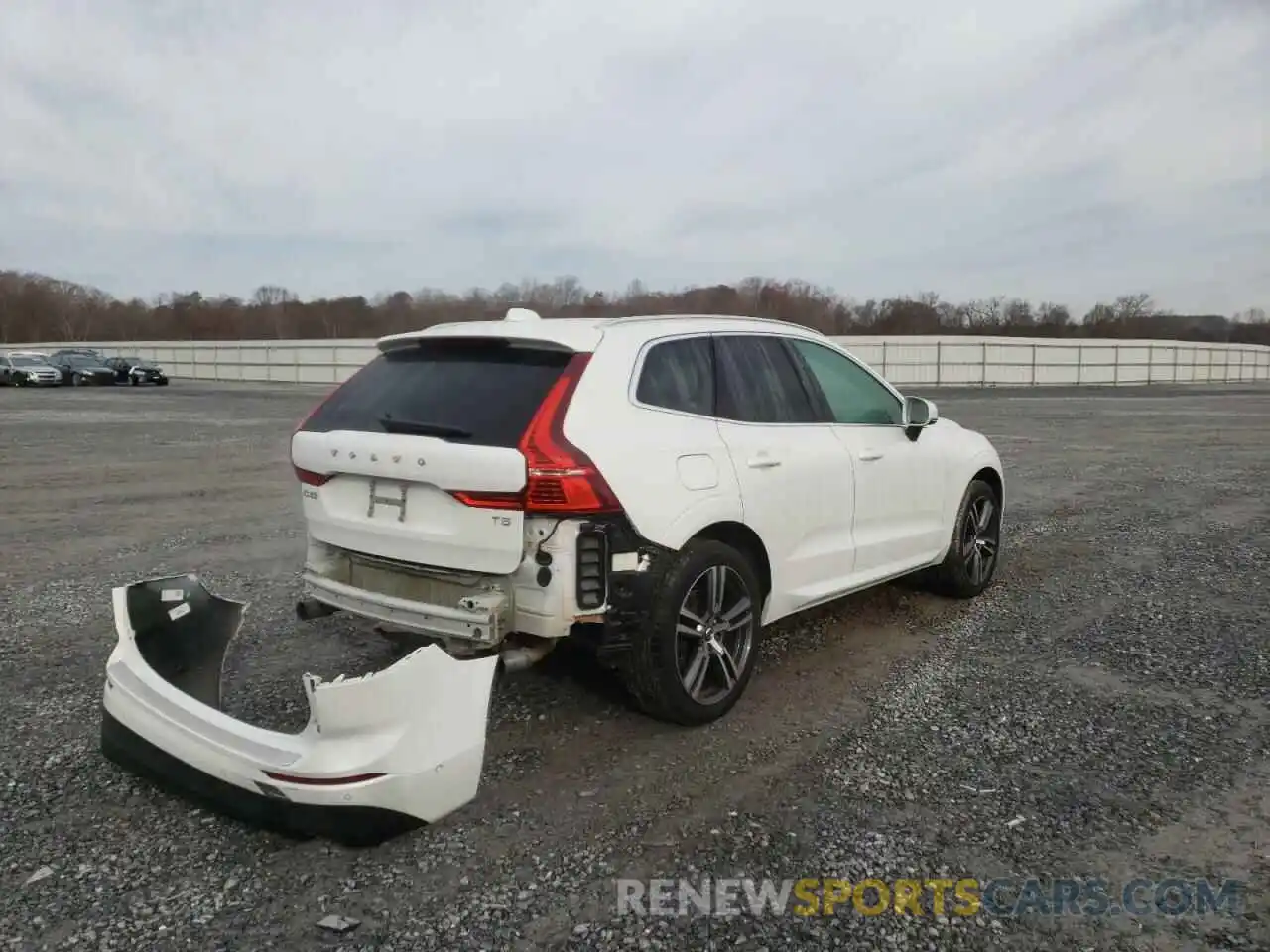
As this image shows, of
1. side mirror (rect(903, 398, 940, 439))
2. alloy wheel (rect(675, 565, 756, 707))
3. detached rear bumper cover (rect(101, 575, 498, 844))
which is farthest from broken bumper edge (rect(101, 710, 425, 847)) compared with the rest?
side mirror (rect(903, 398, 940, 439))

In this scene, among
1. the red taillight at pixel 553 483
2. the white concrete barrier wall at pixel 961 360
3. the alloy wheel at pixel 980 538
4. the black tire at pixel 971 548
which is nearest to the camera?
the red taillight at pixel 553 483

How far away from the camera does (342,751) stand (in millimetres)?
2934

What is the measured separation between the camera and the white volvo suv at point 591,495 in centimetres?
361

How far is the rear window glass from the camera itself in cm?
373

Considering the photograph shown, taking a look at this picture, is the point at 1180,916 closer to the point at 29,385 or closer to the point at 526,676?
the point at 526,676

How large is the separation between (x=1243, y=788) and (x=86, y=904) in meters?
4.00

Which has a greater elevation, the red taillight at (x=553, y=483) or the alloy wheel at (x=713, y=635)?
the red taillight at (x=553, y=483)

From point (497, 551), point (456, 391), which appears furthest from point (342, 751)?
point (456, 391)

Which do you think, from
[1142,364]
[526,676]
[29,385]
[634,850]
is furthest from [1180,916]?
[1142,364]

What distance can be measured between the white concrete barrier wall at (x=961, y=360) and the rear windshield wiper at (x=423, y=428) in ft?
132

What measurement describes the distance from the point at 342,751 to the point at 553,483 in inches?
46.8

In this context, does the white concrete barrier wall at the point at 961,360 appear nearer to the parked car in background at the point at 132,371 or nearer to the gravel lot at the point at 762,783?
the parked car in background at the point at 132,371

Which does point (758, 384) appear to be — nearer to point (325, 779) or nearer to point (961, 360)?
point (325, 779)

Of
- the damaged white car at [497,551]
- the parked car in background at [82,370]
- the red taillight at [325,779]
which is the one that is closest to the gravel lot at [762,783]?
the damaged white car at [497,551]
